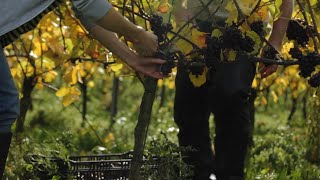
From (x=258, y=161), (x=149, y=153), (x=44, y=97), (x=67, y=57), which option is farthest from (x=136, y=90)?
(x=149, y=153)

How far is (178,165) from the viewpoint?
2.47 m

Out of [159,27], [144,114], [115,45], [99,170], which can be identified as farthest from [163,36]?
[99,170]

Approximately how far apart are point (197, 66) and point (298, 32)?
1.41 feet

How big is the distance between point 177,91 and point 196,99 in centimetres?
11

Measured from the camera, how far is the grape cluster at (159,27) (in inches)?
88.0

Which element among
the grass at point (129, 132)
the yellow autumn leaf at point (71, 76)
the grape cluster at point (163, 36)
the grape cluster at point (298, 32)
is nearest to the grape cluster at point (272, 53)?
the grape cluster at point (298, 32)

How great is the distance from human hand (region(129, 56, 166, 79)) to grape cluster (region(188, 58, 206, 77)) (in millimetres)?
137

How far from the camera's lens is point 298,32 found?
2.51 m

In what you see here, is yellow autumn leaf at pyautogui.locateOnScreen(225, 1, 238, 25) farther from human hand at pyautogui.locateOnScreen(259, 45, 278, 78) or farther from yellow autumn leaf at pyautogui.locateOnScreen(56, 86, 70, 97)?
yellow autumn leaf at pyautogui.locateOnScreen(56, 86, 70, 97)

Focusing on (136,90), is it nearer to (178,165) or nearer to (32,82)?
(32,82)

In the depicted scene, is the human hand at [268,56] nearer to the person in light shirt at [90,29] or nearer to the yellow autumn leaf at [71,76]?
the person in light shirt at [90,29]

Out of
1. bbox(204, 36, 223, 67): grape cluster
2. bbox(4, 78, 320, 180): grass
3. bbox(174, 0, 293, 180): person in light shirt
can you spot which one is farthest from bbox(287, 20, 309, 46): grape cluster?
bbox(4, 78, 320, 180): grass

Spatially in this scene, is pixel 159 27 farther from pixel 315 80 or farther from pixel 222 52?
pixel 315 80

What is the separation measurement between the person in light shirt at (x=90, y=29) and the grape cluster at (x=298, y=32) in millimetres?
588
